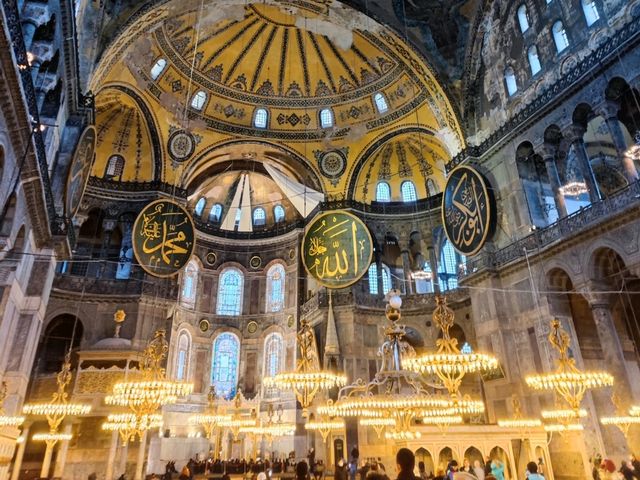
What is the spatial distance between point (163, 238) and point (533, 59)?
11.4 metres

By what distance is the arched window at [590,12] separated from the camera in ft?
34.2

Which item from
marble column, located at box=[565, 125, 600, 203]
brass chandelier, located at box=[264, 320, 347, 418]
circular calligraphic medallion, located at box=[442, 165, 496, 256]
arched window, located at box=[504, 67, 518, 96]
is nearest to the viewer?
brass chandelier, located at box=[264, 320, 347, 418]

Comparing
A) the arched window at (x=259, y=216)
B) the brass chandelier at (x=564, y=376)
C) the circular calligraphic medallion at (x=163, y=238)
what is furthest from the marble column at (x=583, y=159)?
→ the arched window at (x=259, y=216)

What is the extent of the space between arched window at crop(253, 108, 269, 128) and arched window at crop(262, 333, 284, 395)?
28.9 ft

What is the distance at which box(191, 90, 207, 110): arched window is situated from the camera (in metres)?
16.2

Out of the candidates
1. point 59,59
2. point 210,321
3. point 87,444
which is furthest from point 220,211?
point 59,59

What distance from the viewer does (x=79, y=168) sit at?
10.4 meters

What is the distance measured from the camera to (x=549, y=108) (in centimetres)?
1138

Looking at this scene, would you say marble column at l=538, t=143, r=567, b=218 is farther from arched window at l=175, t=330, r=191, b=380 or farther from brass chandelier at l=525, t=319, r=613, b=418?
arched window at l=175, t=330, r=191, b=380

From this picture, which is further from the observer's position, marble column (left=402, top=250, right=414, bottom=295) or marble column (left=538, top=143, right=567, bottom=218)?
marble column (left=402, top=250, right=414, bottom=295)

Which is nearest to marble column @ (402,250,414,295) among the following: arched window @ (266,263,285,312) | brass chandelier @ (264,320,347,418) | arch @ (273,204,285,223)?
arched window @ (266,263,285,312)

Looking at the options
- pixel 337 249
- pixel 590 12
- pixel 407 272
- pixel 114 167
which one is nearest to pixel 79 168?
pixel 114 167

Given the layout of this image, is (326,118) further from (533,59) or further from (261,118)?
(533,59)

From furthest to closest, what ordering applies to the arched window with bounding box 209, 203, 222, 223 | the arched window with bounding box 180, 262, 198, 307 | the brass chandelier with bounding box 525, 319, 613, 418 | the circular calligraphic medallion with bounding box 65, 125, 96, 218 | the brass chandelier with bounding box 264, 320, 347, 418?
the arched window with bounding box 209, 203, 222, 223 → the arched window with bounding box 180, 262, 198, 307 → the circular calligraphic medallion with bounding box 65, 125, 96, 218 → the brass chandelier with bounding box 264, 320, 347, 418 → the brass chandelier with bounding box 525, 319, 613, 418
